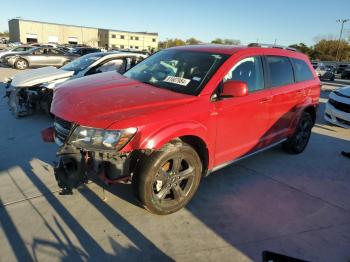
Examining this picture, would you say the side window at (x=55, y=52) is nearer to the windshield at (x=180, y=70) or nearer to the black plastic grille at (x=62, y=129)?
the windshield at (x=180, y=70)

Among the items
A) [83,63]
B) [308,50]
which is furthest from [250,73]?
[308,50]

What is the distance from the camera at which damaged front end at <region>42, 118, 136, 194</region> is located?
10.0 ft

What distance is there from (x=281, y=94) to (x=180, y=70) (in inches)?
65.4

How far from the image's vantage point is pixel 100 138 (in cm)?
308

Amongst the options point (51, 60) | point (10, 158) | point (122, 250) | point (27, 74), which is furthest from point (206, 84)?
point (51, 60)

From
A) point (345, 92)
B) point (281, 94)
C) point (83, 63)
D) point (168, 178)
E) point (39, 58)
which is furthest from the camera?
point (39, 58)

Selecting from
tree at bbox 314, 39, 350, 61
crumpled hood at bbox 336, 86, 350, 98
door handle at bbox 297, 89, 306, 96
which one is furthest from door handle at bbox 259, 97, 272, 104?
tree at bbox 314, 39, 350, 61

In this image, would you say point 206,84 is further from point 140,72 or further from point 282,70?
point 282,70

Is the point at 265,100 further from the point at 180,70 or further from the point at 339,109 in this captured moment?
the point at 339,109

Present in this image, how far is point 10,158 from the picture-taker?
16.0 feet

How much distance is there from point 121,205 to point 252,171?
7.28 ft

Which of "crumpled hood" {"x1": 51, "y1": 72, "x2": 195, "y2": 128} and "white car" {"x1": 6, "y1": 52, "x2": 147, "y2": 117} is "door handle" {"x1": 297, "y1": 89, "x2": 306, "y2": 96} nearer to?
"crumpled hood" {"x1": 51, "y1": 72, "x2": 195, "y2": 128}

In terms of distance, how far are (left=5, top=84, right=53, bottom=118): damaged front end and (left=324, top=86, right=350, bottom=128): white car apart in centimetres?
671

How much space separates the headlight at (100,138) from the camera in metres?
3.04
